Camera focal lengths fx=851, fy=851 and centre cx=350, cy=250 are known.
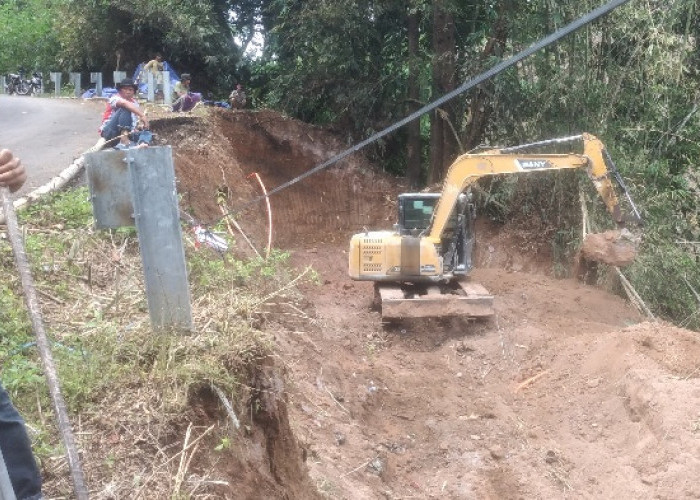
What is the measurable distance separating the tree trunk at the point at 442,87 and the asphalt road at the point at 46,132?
684cm

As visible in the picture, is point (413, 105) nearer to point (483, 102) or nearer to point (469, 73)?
point (483, 102)

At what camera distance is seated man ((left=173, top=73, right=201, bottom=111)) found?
18.0 meters

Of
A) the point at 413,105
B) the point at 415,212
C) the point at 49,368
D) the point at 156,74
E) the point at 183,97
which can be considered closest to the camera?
the point at 49,368

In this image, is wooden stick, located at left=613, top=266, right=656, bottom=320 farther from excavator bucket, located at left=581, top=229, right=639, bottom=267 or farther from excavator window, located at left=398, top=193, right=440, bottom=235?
excavator window, located at left=398, top=193, right=440, bottom=235

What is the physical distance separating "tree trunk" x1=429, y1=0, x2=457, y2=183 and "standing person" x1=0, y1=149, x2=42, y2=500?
14.1m

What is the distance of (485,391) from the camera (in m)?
10.8

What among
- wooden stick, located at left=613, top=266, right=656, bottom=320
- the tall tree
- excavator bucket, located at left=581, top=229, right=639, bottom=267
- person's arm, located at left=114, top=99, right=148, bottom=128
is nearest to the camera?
person's arm, located at left=114, top=99, right=148, bottom=128

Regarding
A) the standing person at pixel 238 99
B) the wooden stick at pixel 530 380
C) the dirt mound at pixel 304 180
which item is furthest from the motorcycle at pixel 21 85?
the wooden stick at pixel 530 380

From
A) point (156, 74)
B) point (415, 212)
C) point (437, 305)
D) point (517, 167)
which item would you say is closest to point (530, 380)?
point (437, 305)

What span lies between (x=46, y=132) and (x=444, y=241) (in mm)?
8372

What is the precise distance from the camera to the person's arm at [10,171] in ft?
10.2

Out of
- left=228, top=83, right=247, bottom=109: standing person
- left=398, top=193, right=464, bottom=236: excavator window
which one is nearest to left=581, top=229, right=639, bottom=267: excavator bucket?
left=398, top=193, right=464, bottom=236: excavator window

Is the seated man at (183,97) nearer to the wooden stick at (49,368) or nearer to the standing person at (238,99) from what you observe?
the standing person at (238,99)

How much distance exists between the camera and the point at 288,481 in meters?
4.93
